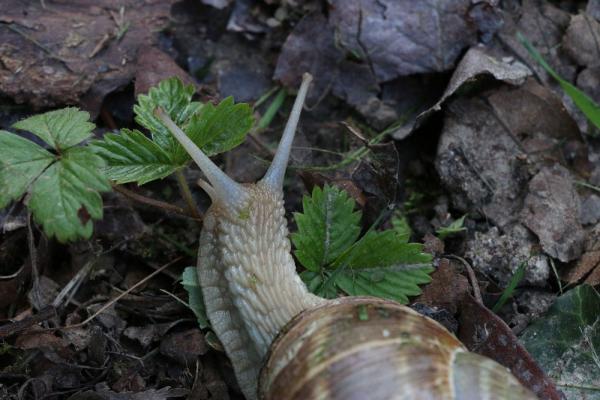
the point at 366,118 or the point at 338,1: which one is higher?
the point at 338,1

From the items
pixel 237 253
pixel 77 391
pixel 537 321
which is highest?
pixel 237 253

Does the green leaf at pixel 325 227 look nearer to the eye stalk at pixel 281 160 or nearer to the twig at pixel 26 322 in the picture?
the eye stalk at pixel 281 160

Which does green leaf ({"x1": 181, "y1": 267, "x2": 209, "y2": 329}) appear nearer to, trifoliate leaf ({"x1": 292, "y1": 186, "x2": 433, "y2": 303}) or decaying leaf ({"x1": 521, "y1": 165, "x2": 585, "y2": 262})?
trifoliate leaf ({"x1": 292, "y1": 186, "x2": 433, "y2": 303})

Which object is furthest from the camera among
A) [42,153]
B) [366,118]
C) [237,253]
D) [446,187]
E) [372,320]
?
[366,118]

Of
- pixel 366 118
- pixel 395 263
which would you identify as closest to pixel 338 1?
pixel 366 118

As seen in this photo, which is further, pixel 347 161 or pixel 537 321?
pixel 347 161

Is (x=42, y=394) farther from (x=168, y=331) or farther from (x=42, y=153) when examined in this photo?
(x=42, y=153)

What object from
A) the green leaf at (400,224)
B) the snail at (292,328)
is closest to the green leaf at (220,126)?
the snail at (292,328)
